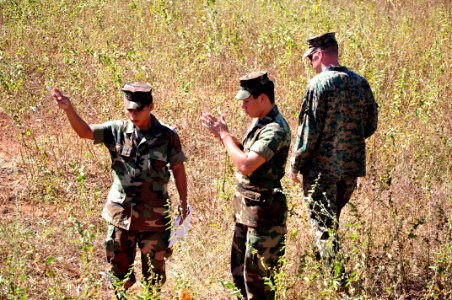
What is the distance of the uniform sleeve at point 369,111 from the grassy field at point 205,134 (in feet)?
1.26

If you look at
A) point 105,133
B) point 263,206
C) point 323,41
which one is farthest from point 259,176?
point 323,41

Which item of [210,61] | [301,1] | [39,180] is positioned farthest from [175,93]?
[301,1]

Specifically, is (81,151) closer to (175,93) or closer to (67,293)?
(175,93)

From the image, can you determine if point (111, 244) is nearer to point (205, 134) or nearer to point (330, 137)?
point (330, 137)

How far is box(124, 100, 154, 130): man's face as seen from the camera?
3.60m

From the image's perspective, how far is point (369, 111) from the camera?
4180mm

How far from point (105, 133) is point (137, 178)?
13.4 inches

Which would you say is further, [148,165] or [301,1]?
[301,1]

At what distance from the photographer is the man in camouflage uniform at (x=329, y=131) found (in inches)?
156

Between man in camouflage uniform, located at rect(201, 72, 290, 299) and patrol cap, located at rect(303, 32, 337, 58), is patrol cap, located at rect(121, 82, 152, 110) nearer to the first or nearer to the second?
man in camouflage uniform, located at rect(201, 72, 290, 299)

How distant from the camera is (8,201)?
5.34m

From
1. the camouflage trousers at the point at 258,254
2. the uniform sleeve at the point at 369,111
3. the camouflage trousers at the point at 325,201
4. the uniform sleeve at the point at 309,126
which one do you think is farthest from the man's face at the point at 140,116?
the uniform sleeve at the point at 369,111

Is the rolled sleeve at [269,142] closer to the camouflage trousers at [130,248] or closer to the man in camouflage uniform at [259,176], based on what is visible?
the man in camouflage uniform at [259,176]

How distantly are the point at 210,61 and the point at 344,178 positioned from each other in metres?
3.99
